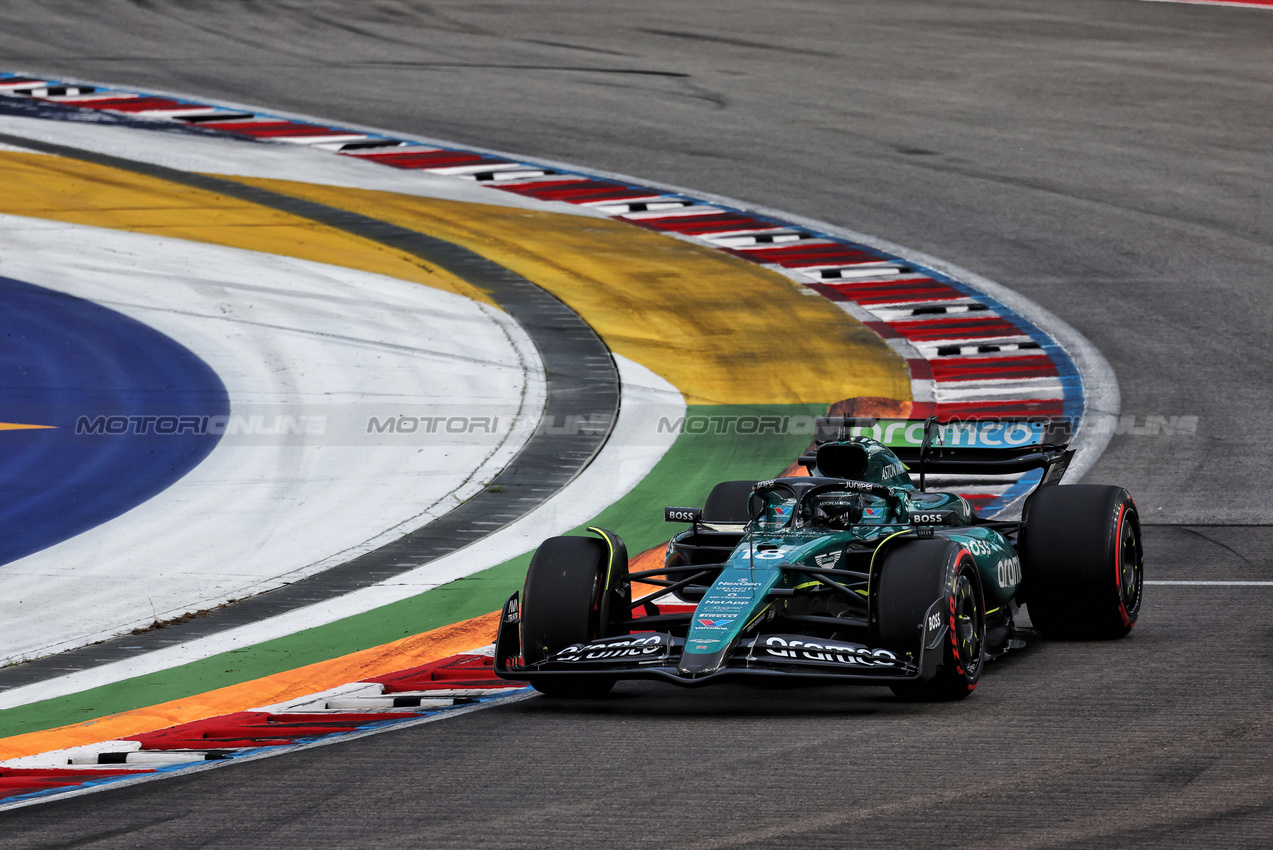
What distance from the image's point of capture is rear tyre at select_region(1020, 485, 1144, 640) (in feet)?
34.6

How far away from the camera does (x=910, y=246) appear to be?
2222cm

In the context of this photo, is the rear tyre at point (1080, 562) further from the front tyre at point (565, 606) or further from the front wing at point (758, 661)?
the front tyre at point (565, 606)

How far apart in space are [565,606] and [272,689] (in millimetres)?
2213

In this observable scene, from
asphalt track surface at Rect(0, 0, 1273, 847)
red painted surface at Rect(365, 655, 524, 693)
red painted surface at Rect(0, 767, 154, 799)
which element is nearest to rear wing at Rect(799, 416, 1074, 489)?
asphalt track surface at Rect(0, 0, 1273, 847)

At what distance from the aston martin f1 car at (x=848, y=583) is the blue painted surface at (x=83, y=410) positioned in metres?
5.80

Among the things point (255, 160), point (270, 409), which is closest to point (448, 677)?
point (270, 409)

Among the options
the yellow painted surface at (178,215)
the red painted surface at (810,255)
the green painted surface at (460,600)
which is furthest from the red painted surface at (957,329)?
the yellow painted surface at (178,215)

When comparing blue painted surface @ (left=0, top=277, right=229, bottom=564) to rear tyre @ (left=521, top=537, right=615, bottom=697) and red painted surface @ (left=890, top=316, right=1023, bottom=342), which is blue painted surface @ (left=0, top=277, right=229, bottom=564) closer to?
rear tyre @ (left=521, top=537, right=615, bottom=697)

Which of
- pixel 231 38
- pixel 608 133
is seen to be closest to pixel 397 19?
pixel 231 38

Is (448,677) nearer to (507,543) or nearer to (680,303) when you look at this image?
(507,543)

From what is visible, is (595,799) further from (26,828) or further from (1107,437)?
(1107,437)

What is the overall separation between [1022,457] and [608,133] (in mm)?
16245

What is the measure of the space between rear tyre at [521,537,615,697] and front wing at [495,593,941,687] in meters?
0.24

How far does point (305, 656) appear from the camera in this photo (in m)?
11.3
